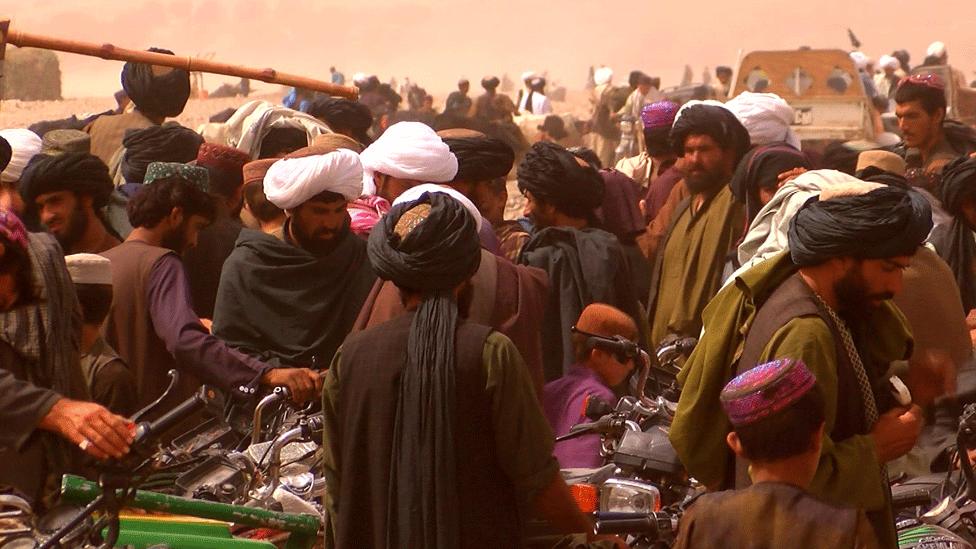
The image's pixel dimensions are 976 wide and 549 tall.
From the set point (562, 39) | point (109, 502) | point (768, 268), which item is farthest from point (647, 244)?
point (562, 39)

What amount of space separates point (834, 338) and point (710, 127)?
4070 mm

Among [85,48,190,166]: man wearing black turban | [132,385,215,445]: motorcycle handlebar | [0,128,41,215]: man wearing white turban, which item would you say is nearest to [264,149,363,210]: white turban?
[0,128,41,215]: man wearing white turban

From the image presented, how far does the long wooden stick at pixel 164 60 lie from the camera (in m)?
9.76

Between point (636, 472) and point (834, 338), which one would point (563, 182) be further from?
point (834, 338)

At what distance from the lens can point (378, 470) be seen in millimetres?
4414

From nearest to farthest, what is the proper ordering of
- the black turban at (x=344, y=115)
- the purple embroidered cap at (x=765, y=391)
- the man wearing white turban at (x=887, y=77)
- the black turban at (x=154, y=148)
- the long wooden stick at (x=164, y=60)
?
the purple embroidered cap at (x=765, y=391)
the black turban at (x=154, y=148)
the long wooden stick at (x=164, y=60)
the black turban at (x=344, y=115)
the man wearing white turban at (x=887, y=77)

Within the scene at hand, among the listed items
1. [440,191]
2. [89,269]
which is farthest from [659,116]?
[440,191]

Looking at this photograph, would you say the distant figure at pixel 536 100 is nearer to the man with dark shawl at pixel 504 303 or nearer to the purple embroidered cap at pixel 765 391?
the man with dark shawl at pixel 504 303

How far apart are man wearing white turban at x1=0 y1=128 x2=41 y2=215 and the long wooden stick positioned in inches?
42.4

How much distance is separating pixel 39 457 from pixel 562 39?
5881 cm

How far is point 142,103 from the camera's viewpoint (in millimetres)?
10062

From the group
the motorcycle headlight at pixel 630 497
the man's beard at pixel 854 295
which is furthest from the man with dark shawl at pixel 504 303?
the man's beard at pixel 854 295

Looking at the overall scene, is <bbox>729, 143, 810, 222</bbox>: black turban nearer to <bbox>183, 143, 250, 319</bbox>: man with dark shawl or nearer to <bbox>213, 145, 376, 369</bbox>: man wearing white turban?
<bbox>213, 145, 376, 369</bbox>: man wearing white turban

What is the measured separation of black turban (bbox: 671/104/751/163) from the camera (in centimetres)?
838
